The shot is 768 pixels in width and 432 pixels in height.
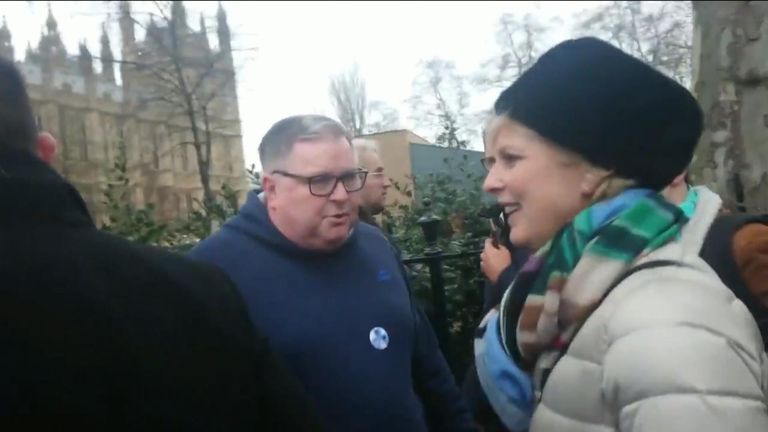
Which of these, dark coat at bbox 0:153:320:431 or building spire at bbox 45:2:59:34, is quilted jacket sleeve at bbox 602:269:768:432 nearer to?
dark coat at bbox 0:153:320:431

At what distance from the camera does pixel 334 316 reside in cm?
274

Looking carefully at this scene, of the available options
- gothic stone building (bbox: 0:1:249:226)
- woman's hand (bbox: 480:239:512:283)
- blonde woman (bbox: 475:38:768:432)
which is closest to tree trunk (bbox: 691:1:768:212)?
woman's hand (bbox: 480:239:512:283)

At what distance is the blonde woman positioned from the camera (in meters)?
1.51

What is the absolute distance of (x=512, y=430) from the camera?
1940mm

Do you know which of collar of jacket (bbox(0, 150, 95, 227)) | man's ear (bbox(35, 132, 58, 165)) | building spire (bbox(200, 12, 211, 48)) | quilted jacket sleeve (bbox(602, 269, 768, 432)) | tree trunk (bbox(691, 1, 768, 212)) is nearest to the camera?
quilted jacket sleeve (bbox(602, 269, 768, 432))

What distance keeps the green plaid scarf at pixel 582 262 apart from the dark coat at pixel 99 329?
57 centimetres

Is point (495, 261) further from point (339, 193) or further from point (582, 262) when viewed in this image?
point (582, 262)

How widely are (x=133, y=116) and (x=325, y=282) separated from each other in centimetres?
3801

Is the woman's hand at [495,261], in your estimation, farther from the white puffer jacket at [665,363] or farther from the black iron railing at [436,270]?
the white puffer jacket at [665,363]

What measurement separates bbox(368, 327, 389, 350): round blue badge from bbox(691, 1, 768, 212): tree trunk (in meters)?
2.66

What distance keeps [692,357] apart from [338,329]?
4.55 ft

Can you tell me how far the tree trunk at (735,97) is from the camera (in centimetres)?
484

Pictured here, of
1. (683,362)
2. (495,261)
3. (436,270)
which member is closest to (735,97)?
(436,270)

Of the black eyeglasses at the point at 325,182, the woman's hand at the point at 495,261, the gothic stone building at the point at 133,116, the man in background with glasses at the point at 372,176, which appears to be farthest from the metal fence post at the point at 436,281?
the gothic stone building at the point at 133,116
